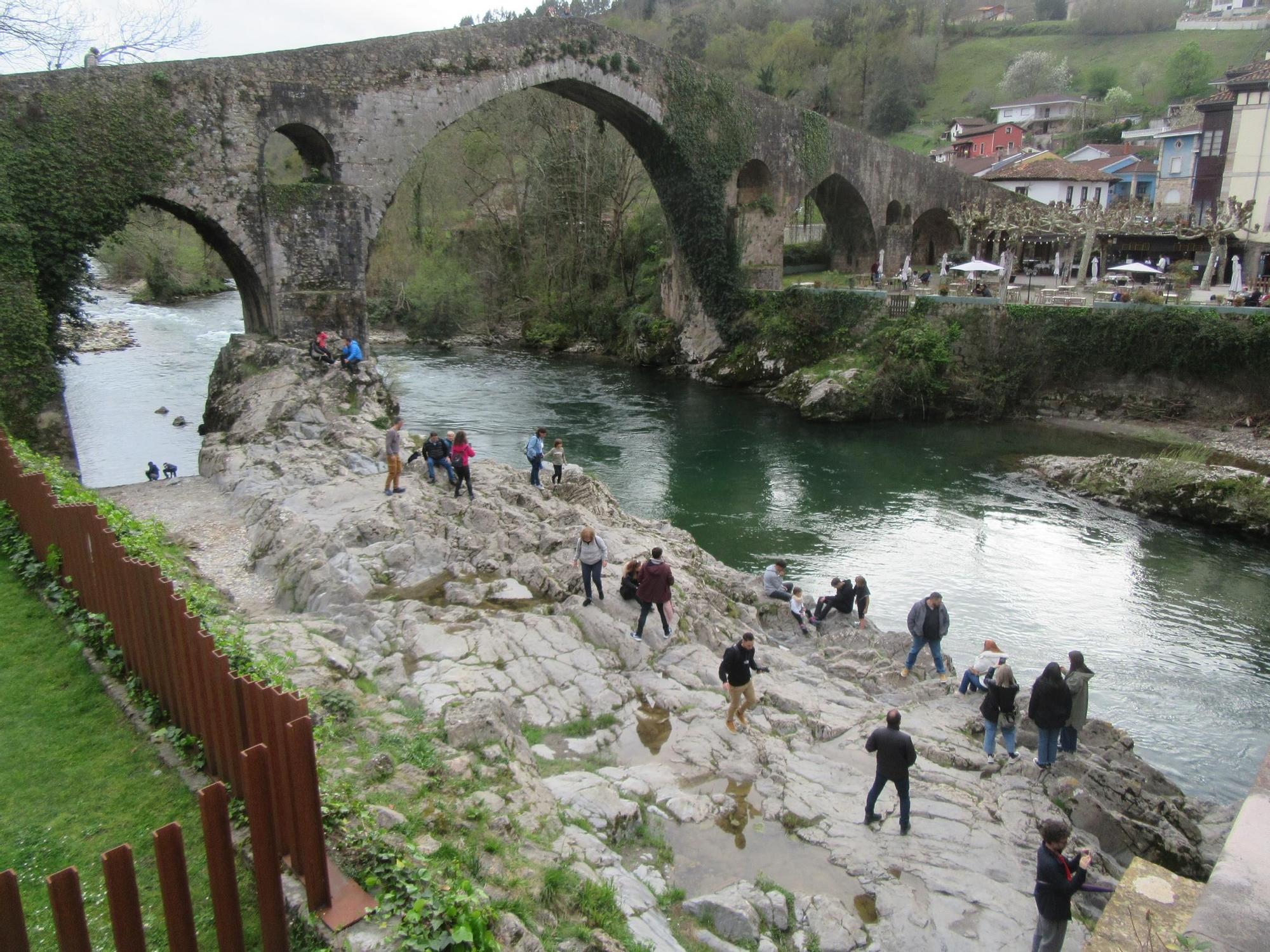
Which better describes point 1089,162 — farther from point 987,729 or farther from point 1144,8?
point 987,729

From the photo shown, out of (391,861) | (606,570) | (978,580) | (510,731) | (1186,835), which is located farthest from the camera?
(978,580)

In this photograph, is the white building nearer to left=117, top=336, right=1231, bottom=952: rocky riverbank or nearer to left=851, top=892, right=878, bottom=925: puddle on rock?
left=117, top=336, right=1231, bottom=952: rocky riverbank

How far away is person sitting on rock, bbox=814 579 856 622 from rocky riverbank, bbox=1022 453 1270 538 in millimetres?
8923

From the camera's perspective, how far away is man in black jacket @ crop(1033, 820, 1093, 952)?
200 inches

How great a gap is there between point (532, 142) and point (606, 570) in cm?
3125

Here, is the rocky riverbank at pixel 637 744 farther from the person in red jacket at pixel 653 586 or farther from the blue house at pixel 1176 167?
the blue house at pixel 1176 167

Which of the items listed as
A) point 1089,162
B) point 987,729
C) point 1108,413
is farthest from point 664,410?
point 1089,162

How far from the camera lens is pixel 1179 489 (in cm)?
1736

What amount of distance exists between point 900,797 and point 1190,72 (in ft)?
224

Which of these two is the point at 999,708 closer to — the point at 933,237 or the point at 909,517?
the point at 909,517

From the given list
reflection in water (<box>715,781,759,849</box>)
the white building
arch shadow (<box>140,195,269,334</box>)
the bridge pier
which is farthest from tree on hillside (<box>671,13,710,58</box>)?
reflection in water (<box>715,781,759,849</box>)

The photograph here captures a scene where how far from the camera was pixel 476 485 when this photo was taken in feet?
42.6

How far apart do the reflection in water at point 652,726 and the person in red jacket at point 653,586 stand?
4.06 ft

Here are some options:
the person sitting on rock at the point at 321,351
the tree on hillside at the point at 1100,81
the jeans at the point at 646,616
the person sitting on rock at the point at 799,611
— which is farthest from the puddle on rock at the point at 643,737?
the tree on hillside at the point at 1100,81
